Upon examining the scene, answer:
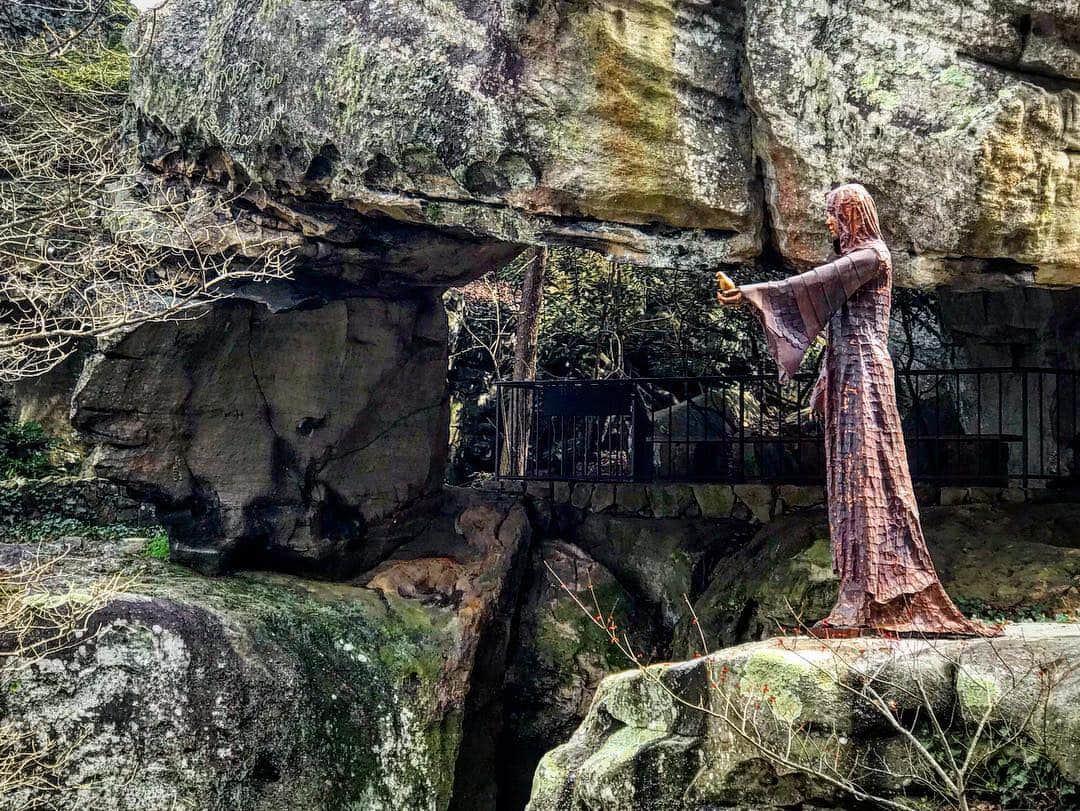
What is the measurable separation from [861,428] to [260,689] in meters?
4.50

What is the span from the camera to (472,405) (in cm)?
1284

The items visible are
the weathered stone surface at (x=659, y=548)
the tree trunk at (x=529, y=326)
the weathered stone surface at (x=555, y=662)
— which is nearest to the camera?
the weathered stone surface at (x=555, y=662)

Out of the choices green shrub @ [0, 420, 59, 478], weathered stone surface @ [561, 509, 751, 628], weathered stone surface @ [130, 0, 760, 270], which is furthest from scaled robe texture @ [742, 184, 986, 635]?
green shrub @ [0, 420, 59, 478]

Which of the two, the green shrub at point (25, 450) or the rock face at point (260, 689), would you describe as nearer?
the rock face at point (260, 689)

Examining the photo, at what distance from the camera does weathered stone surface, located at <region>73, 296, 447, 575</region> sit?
8.28m

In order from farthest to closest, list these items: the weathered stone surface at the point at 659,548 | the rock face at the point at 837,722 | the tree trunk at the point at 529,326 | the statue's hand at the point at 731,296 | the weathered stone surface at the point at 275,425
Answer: the tree trunk at the point at 529,326 < the weathered stone surface at the point at 659,548 < the weathered stone surface at the point at 275,425 < the statue's hand at the point at 731,296 < the rock face at the point at 837,722

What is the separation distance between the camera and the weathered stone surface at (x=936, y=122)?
639cm

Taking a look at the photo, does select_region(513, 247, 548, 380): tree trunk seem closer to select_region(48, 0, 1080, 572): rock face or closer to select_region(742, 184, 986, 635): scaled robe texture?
select_region(48, 0, 1080, 572): rock face

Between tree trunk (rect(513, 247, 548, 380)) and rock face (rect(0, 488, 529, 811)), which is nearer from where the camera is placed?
rock face (rect(0, 488, 529, 811))

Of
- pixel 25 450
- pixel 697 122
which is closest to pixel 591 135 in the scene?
pixel 697 122

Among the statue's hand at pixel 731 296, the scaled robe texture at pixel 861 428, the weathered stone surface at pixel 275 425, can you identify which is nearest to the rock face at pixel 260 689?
the weathered stone surface at pixel 275 425

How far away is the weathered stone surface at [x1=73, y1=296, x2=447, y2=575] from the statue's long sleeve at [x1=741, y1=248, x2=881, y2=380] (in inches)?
187

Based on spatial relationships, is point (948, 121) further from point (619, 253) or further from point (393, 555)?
point (393, 555)

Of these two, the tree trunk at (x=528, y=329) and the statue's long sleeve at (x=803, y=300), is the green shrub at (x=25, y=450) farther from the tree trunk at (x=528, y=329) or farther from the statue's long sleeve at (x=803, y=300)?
the statue's long sleeve at (x=803, y=300)
